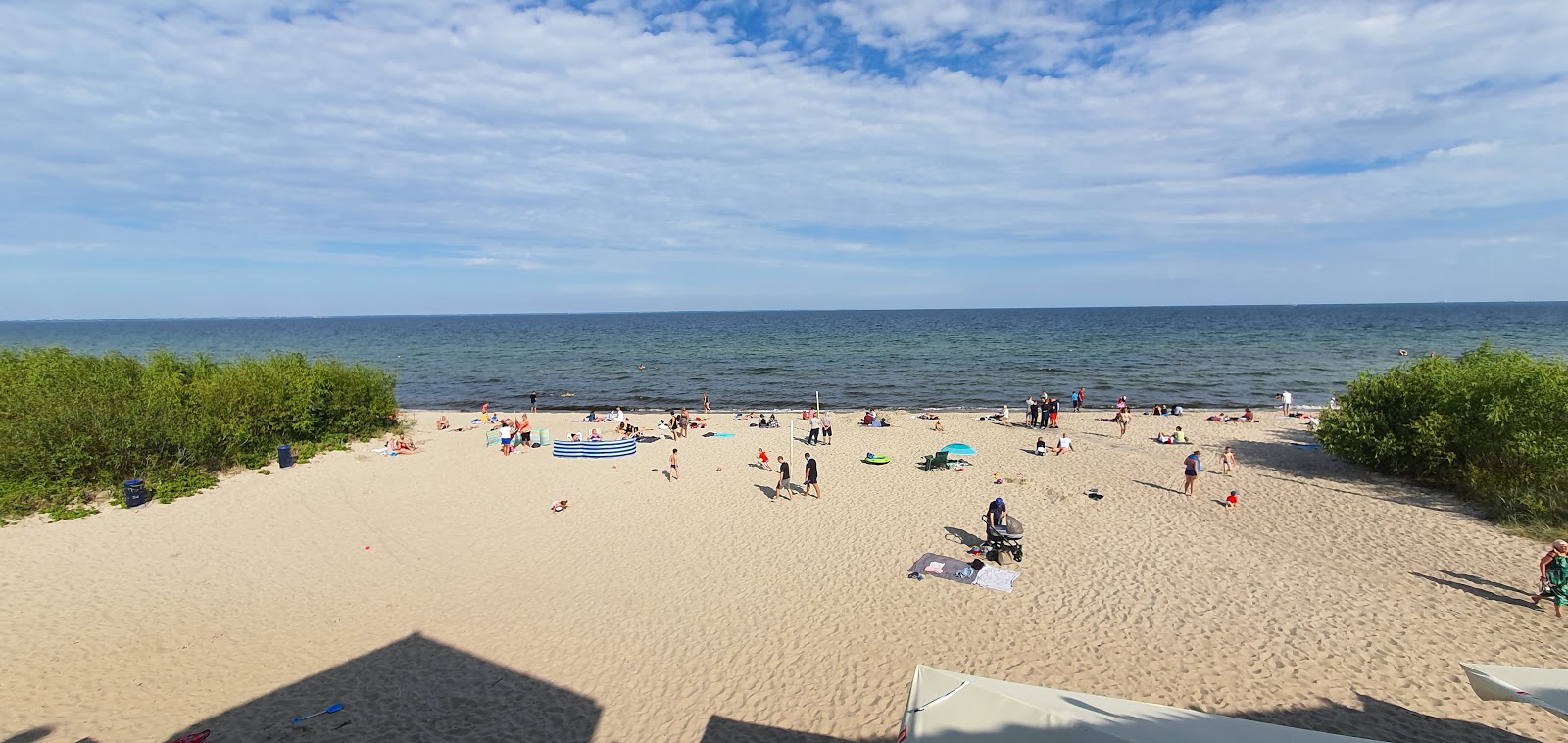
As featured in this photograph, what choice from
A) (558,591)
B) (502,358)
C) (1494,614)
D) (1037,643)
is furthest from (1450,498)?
(502,358)

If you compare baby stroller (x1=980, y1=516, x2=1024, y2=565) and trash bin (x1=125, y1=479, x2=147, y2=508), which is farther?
trash bin (x1=125, y1=479, x2=147, y2=508)

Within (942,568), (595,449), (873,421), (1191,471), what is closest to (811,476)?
(942,568)

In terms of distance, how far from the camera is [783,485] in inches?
665

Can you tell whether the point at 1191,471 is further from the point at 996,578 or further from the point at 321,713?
the point at 321,713

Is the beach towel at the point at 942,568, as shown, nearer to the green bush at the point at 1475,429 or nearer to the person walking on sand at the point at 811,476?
the person walking on sand at the point at 811,476

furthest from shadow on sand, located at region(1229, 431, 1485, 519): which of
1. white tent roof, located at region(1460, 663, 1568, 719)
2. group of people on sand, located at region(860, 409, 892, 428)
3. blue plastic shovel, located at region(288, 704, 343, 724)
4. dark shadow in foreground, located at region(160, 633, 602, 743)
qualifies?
blue plastic shovel, located at region(288, 704, 343, 724)

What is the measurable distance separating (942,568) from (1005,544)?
4.84 feet

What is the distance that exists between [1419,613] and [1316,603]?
1.24m

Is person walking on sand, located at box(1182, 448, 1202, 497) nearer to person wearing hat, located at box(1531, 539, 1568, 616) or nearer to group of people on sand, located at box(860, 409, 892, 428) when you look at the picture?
person wearing hat, located at box(1531, 539, 1568, 616)

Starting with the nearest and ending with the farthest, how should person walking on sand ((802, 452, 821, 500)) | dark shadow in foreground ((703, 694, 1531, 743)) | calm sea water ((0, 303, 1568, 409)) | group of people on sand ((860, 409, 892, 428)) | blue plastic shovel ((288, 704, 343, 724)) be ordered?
dark shadow in foreground ((703, 694, 1531, 743)) → blue plastic shovel ((288, 704, 343, 724)) → person walking on sand ((802, 452, 821, 500)) → group of people on sand ((860, 409, 892, 428)) → calm sea water ((0, 303, 1568, 409))

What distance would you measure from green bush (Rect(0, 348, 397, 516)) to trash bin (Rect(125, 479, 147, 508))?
1.61 ft

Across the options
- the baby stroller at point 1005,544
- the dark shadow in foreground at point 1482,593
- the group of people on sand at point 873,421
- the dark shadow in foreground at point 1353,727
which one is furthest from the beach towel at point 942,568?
the group of people on sand at point 873,421

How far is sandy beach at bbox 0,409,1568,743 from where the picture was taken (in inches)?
322

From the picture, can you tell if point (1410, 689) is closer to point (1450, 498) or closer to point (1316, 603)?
point (1316, 603)
